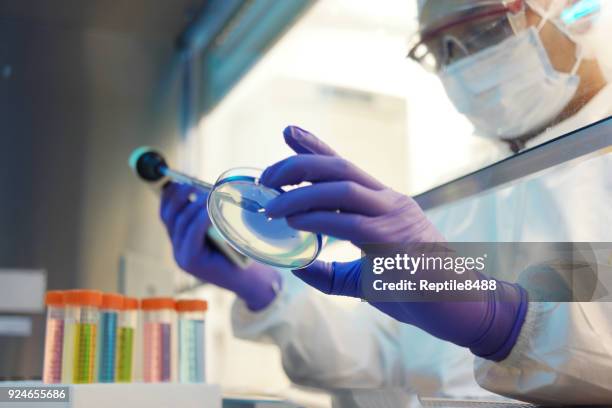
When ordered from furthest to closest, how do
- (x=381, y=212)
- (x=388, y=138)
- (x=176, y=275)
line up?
(x=176, y=275) < (x=388, y=138) < (x=381, y=212)

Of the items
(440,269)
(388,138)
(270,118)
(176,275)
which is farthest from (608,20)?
(176,275)

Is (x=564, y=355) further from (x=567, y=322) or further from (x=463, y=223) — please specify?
(x=463, y=223)

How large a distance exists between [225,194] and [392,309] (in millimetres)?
260

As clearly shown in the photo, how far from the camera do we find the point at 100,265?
6.36 feet

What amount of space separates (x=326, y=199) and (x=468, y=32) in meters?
0.45

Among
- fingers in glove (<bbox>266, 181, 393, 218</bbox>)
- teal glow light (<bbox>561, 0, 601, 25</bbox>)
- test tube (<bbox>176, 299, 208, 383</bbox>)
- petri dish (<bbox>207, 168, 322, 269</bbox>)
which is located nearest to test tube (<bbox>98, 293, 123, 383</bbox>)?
test tube (<bbox>176, 299, 208, 383</bbox>)

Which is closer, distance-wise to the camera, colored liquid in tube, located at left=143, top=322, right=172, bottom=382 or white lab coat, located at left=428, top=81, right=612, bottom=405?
white lab coat, located at left=428, top=81, right=612, bottom=405

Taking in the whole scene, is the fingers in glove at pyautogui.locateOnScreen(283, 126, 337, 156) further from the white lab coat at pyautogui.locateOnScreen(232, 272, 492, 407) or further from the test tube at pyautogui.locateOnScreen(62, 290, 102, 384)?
the white lab coat at pyautogui.locateOnScreen(232, 272, 492, 407)

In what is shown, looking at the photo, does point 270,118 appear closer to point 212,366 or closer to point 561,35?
point 212,366

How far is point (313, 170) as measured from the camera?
29.9 inches

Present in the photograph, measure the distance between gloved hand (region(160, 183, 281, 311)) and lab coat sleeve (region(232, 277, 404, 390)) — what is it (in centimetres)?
10

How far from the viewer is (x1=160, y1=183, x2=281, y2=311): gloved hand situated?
1.28 metres

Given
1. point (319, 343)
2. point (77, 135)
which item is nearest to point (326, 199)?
point (319, 343)

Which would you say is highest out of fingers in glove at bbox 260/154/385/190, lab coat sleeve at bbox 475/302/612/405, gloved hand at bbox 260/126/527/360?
fingers in glove at bbox 260/154/385/190
